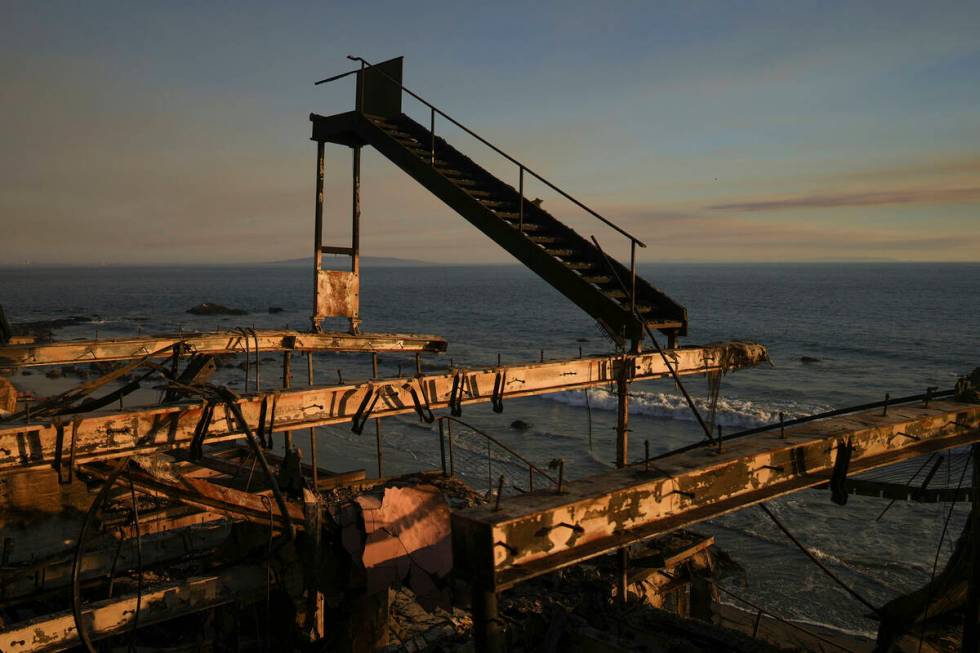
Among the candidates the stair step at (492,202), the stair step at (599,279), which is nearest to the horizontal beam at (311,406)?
the stair step at (599,279)

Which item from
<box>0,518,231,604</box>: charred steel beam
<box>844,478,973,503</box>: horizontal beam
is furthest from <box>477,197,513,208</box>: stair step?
<box>844,478,973,503</box>: horizontal beam

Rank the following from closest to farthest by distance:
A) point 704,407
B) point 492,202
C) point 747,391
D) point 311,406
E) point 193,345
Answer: point 311,406, point 193,345, point 492,202, point 704,407, point 747,391

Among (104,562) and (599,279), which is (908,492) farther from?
(104,562)

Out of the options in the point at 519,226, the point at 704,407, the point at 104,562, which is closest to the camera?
the point at 104,562

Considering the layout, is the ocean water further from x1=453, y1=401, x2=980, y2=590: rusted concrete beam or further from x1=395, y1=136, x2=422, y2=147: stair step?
x1=395, y1=136, x2=422, y2=147: stair step

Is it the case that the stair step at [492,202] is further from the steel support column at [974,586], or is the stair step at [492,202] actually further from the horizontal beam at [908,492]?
the steel support column at [974,586]

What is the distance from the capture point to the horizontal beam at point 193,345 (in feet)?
33.7

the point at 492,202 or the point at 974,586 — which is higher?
the point at 492,202

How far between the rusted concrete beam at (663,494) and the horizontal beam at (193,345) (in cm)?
734

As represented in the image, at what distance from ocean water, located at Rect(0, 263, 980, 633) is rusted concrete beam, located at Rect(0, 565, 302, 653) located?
7478mm

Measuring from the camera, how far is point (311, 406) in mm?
6734

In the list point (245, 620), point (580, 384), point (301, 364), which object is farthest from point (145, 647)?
point (301, 364)

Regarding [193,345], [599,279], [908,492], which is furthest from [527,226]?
[908,492]

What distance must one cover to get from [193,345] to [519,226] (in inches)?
222
